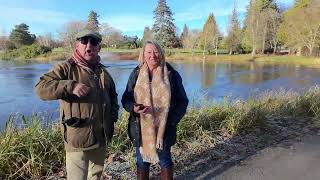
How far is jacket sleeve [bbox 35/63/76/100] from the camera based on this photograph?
10.3ft

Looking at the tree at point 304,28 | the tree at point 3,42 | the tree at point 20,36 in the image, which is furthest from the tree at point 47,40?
the tree at point 304,28

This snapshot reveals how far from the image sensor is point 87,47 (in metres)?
3.30

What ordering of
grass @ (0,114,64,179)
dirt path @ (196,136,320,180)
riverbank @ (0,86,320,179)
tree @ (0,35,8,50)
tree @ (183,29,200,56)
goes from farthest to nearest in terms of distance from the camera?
tree @ (183,29,200,56) → tree @ (0,35,8,50) → dirt path @ (196,136,320,180) → riverbank @ (0,86,320,179) → grass @ (0,114,64,179)

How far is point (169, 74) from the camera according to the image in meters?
3.96

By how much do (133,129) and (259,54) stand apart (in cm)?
6161

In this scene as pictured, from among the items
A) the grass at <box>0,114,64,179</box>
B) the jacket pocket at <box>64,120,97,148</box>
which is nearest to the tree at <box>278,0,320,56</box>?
the grass at <box>0,114,64,179</box>

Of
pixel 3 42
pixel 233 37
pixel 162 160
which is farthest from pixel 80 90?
pixel 3 42

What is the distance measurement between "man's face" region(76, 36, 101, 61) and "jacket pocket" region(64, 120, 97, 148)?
578 millimetres

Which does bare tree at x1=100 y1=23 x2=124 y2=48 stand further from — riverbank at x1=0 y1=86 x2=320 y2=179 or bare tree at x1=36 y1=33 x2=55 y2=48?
riverbank at x1=0 y1=86 x2=320 y2=179

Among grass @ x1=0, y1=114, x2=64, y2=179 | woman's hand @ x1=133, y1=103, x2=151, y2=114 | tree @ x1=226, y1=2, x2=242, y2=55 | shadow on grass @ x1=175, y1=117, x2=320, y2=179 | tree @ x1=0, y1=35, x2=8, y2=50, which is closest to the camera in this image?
woman's hand @ x1=133, y1=103, x2=151, y2=114

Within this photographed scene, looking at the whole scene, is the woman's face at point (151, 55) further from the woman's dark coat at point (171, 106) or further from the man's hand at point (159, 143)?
the man's hand at point (159, 143)

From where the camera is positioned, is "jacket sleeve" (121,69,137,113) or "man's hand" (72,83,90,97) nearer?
"man's hand" (72,83,90,97)

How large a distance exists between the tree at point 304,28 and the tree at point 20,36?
147 ft

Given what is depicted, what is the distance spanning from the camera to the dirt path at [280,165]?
15.5 feet
